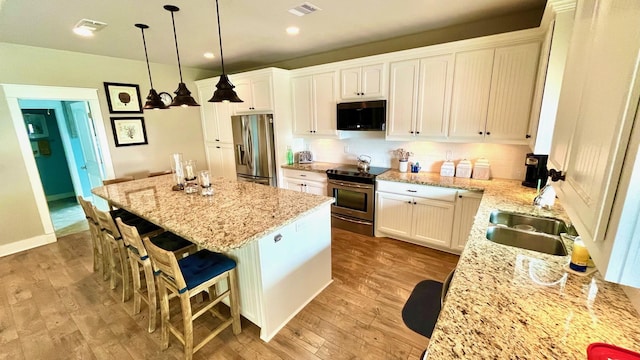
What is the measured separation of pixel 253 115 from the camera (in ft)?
13.7

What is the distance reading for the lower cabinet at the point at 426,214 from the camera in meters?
2.83

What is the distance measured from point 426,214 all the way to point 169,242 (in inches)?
106

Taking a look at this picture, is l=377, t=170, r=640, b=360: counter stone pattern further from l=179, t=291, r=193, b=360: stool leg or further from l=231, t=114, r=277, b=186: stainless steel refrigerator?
l=231, t=114, r=277, b=186: stainless steel refrigerator

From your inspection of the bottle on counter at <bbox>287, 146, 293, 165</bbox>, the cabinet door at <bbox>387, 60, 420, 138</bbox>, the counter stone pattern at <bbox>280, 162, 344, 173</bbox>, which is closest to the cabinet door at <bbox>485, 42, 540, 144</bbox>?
the cabinet door at <bbox>387, 60, 420, 138</bbox>

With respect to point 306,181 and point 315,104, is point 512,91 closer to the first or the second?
point 315,104

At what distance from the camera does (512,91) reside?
2.59 meters

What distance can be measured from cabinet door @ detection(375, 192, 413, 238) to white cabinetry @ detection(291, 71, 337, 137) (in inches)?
48.5

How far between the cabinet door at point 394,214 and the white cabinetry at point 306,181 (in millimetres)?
874

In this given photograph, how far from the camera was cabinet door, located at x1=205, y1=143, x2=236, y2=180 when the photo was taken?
4856 millimetres

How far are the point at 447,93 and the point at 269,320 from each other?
2.91m

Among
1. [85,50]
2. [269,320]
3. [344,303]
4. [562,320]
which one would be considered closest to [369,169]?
[344,303]

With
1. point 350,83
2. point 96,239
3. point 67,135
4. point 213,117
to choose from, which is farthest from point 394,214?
point 67,135

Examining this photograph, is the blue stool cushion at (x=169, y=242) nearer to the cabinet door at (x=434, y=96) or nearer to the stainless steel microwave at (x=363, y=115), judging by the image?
the stainless steel microwave at (x=363, y=115)

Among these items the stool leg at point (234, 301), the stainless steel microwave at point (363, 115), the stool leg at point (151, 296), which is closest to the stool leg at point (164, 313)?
the stool leg at point (151, 296)
